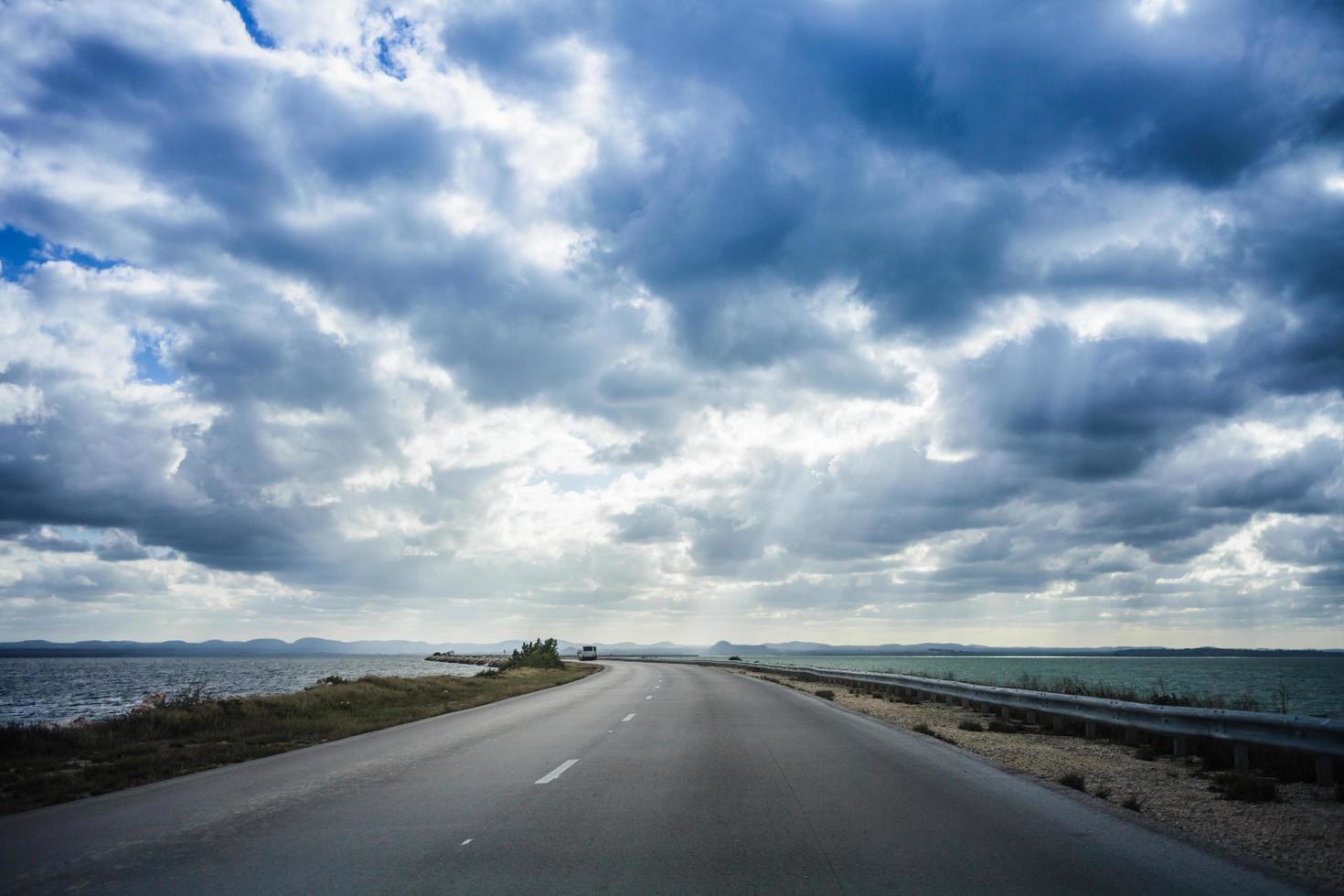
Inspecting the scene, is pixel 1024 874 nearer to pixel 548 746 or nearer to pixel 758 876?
pixel 758 876

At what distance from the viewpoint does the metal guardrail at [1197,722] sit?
8.98m

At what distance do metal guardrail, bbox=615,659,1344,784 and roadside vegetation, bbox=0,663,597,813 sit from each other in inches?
558

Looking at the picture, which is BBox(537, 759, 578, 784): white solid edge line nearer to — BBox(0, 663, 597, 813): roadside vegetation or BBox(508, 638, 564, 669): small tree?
BBox(0, 663, 597, 813): roadside vegetation

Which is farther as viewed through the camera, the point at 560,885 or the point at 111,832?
the point at 111,832

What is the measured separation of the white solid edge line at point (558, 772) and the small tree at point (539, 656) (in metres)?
54.8

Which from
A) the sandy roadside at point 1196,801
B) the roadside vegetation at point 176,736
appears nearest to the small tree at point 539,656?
the roadside vegetation at point 176,736

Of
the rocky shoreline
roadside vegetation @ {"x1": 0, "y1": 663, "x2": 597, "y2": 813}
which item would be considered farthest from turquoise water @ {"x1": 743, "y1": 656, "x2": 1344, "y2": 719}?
the rocky shoreline

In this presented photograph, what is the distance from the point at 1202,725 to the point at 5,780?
16222mm

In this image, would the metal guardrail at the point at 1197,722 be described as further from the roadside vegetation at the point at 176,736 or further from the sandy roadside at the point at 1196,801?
the roadside vegetation at the point at 176,736

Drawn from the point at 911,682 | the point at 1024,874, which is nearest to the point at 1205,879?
the point at 1024,874

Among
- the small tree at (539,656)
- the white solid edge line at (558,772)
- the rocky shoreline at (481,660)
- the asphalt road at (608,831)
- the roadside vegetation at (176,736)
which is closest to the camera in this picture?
the asphalt road at (608,831)

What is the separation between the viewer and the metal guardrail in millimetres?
8977

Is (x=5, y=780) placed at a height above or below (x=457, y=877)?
below

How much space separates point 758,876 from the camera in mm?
5887
